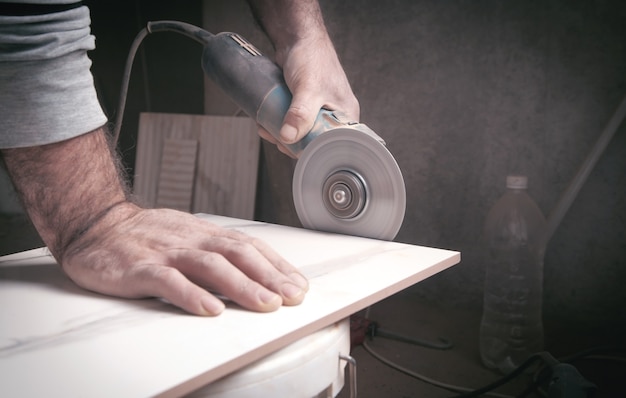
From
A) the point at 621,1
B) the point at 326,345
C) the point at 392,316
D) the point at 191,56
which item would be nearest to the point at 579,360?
the point at 392,316

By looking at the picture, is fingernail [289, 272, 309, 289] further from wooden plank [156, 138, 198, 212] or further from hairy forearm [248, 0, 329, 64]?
wooden plank [156, 138, 198, 212]

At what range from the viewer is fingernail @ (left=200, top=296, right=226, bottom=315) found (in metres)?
0.67

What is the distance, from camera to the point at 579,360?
195 cm

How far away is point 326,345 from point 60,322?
35cm

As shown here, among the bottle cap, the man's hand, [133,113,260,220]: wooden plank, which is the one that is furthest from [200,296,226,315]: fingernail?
[133,113,260,220]: wooden plank

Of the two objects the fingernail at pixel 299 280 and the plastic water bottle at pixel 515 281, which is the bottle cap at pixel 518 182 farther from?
the fingernail at pixel 299 280

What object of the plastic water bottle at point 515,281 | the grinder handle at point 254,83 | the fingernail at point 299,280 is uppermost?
the grinder handle at point 254,83

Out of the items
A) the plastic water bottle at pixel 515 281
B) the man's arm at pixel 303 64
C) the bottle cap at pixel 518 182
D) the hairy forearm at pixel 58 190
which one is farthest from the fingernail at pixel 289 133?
the plastic water bottle at pixel 515 281

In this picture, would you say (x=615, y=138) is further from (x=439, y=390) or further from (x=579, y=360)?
(x=439, y=390)

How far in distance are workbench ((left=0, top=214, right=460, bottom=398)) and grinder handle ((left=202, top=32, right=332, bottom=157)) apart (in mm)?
392

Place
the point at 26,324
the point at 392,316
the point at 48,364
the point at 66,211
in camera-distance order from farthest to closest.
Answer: the point at 392,316 < the point at 66,211 < the point at 26,324 < the point at 48,364

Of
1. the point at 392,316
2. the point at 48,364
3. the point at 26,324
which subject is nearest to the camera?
the point at 48,364

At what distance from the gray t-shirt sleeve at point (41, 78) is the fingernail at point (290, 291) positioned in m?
0.47

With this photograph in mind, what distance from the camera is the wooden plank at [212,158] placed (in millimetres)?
2965
